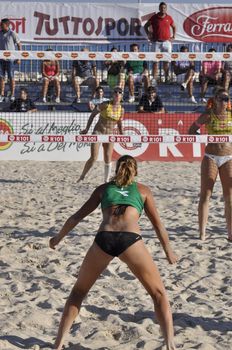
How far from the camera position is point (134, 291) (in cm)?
678

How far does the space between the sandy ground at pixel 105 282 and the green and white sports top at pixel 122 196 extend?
3.41ft

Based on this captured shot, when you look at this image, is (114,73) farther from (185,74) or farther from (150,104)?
(185,74)

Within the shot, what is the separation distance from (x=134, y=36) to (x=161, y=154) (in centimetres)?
336

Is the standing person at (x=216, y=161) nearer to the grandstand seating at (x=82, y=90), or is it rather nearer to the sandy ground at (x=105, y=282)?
the sandy ground at (x=105, y=282)

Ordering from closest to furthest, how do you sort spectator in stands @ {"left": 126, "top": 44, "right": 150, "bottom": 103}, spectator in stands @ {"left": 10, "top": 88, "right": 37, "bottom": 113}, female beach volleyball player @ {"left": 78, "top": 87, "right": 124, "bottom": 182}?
female beach volleyball player @ {"left": 78, "top": 87, "right": 124, "bottom": 182}
spectator in stands @ {"left": 10, "top": 88, "right": 37, "bottom": 113}
spectator in stands @ {"left": 126, "top": 44, "right": 150, "bottom": 103}

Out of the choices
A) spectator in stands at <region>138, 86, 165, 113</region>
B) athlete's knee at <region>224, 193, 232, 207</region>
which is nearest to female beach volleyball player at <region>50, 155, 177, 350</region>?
athlete's knee at <region>224, 193, 232, 207</region>

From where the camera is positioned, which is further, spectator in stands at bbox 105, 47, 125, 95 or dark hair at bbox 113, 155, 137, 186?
spectator in stands at bbox 105, 47, 125, 95

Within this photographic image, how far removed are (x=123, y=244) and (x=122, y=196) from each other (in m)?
0.34

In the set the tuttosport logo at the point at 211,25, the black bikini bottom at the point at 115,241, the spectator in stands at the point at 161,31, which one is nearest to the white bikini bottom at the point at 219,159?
the black bikini bottom at the point at 115,241

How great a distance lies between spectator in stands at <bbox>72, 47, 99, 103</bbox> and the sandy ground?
4925 millimetres

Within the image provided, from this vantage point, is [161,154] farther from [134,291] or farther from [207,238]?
[134,291]

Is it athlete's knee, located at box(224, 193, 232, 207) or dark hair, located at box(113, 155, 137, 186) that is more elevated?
dark hair, located at box(113, 155, 137, 186)

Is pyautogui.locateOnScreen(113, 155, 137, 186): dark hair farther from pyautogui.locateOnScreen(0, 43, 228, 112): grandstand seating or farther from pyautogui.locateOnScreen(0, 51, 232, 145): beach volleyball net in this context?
pyautogui.locateOnScreen(0, 43, 228, 112): grandstand seating

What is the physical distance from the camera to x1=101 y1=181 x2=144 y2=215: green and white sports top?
523cm
